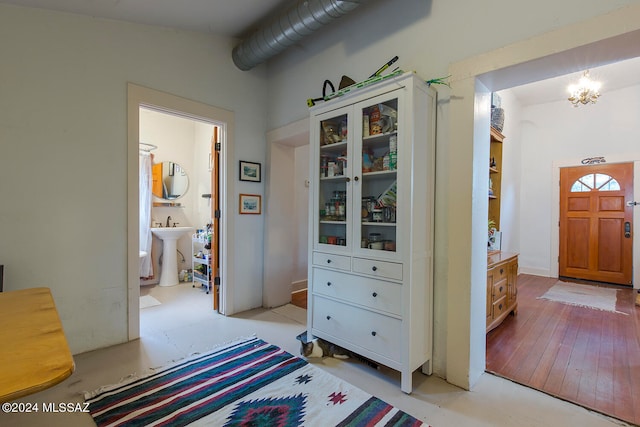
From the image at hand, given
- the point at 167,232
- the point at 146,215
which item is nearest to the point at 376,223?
the point at 167,232

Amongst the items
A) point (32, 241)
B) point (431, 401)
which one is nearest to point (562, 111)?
Result: point (431, 401)

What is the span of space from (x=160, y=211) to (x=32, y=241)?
2.62m

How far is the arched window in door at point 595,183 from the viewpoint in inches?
193

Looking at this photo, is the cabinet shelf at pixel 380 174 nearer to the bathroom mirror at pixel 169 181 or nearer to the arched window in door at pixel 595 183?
the bathroom mirror at pixel 169 181

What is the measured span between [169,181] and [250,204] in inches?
86.6

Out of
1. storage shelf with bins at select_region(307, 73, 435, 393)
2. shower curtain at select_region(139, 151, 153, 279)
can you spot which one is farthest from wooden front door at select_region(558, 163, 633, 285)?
shower curtain at select_region(139, 151, 153, 279)

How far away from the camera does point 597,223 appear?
5.05m

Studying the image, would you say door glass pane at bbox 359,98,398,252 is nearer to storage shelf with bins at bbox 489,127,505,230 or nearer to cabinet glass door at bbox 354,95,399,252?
cabinet glass door at bbox 354,95,399,252

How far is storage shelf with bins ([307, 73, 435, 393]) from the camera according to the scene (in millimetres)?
1854

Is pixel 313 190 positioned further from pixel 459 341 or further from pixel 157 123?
pixel 157 123

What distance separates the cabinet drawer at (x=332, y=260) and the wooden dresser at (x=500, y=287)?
1282 mm

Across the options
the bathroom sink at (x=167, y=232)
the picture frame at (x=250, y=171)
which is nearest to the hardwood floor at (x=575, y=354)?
the picture frame at (x=250, y=171)

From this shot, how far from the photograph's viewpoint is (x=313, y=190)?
8.02 ft

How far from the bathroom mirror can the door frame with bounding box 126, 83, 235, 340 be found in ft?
6.60
